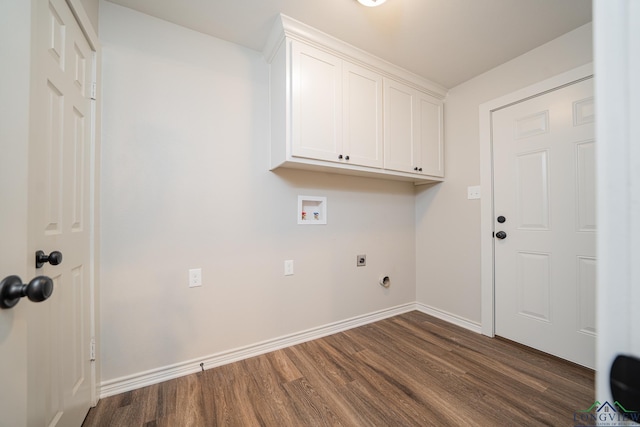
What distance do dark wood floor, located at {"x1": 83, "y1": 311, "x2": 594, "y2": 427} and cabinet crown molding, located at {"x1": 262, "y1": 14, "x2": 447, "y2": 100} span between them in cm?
228

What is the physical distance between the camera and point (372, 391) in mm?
1419

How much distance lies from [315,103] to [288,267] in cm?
128

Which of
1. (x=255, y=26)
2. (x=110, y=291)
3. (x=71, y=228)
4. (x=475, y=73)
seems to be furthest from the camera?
(x=475, y=73)

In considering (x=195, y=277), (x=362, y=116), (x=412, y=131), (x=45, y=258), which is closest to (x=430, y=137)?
(x=412, y=131)

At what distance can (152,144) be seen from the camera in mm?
1505

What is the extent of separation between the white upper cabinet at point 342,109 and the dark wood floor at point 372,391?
57.0 inches

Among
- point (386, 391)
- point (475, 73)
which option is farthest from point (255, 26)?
point (386, 391)

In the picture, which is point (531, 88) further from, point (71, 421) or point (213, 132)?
point (71, 421)

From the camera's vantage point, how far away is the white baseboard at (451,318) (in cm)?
215

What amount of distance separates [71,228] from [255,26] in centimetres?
163

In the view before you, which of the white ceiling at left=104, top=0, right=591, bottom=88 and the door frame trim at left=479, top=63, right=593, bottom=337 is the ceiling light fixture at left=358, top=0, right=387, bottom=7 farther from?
the door frame trim at left=479, top=63, right=593, bottom=337

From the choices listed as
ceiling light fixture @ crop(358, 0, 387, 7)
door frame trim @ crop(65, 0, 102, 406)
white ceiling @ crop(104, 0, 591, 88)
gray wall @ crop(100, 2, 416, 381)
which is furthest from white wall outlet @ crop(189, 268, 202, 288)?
ceiling light fixture @ crop(358, 0, 387, 7)

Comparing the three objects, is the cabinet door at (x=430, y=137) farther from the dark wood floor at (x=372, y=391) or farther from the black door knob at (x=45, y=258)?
the black door knob at (x=45, y=258)

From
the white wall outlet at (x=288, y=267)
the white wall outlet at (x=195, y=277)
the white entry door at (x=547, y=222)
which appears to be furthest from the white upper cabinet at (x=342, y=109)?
the white wall outlet at (x=195, y=277)
